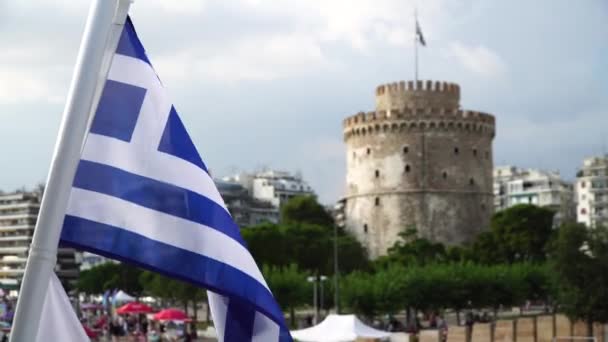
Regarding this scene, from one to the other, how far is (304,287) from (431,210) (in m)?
26.9

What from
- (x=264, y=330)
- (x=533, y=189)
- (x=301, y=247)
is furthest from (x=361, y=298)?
(x=533, y=189)

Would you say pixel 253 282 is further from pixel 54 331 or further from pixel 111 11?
pixel 111 11

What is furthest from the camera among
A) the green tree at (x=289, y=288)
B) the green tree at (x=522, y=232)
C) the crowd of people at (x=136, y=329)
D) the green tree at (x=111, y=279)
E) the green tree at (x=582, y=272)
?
the green tree at (x=111, y=279)

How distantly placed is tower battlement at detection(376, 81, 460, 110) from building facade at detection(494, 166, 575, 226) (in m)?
47.0

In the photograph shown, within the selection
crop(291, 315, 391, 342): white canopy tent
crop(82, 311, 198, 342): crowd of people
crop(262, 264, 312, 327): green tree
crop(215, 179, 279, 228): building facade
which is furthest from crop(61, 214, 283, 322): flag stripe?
crop(215, 179, 279, 228): building facade

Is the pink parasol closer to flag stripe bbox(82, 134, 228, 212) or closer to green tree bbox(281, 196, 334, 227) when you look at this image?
flag stripe bbox(82, 134, 228, 212)

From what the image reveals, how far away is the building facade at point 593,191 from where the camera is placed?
10100 centimetres

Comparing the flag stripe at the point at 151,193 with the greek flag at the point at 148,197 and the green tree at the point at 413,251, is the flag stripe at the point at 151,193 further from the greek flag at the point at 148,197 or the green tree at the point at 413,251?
the green tree at the point at 413,251

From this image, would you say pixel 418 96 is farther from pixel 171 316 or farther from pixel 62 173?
pixel 62 173

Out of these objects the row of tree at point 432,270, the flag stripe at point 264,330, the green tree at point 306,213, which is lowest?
the flag stripe at point 264,330

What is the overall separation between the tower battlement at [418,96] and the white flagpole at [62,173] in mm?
64011

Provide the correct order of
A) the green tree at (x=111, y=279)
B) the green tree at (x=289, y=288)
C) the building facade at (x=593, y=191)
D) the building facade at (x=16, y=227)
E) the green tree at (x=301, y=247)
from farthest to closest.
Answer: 1. the building facade at (x=16, y=227)
2. the building facade at (x=593, y=191)
3. the green tree at (x=111, y=279)
4. the green tree at (x=301, y=247)
5. the green tree at (x=289, y=288)

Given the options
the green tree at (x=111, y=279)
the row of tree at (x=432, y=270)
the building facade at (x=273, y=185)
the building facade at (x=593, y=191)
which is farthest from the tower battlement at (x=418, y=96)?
the building facade at (x=273, y=185)

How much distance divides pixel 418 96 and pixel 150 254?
6410 centimetres
